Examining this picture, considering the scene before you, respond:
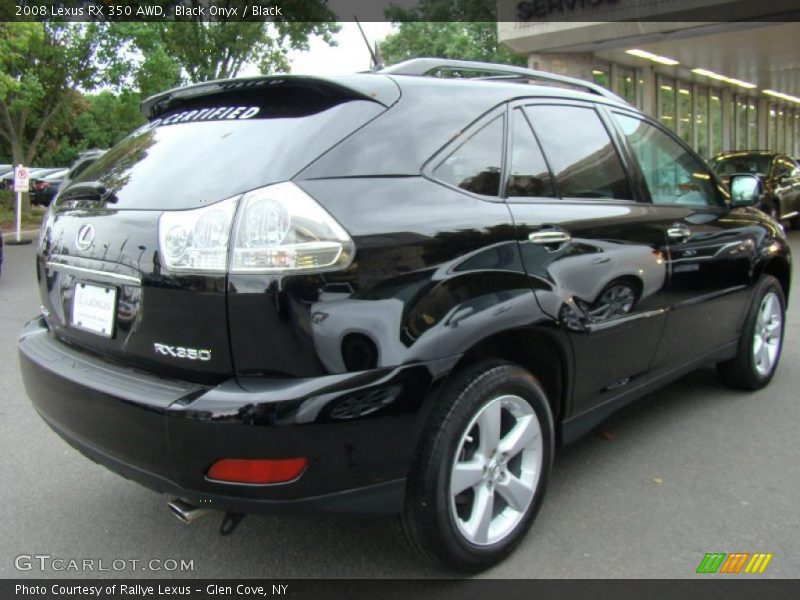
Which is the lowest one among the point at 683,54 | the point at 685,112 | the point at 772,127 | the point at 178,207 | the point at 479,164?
the point at 178,207

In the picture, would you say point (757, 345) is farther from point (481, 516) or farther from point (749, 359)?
point (481, 516)

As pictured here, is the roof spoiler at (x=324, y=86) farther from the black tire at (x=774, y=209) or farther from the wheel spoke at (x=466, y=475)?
the black tire at (x=774, y=209)

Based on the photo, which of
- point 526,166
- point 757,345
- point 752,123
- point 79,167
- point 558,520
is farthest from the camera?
point 752,123

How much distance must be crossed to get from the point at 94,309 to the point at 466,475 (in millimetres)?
1373

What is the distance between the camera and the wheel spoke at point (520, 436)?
257 centimetres

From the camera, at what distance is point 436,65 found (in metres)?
2.85

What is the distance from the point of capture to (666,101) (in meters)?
22.2

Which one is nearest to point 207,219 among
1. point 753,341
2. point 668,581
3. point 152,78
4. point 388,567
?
point 388,567

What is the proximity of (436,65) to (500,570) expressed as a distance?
6.32 ft

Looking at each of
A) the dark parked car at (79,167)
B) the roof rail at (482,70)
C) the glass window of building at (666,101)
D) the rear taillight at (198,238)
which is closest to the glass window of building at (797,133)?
the glass window of building at (666,101)

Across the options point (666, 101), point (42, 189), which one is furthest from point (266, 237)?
point (666, 101)

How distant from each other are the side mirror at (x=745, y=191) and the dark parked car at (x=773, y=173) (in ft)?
31.0

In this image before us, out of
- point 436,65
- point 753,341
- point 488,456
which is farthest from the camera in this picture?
point 753,341

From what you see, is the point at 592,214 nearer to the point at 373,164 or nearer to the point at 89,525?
the point at 373,164
